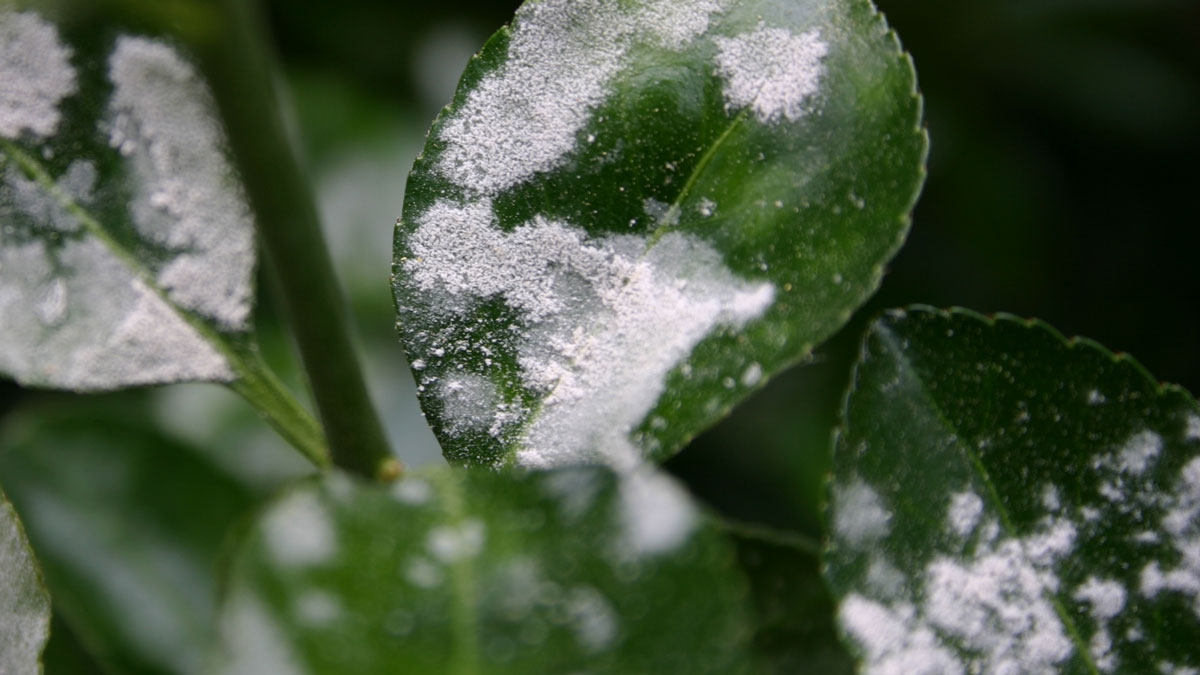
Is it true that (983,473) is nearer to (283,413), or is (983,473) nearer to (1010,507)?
(1010,507)

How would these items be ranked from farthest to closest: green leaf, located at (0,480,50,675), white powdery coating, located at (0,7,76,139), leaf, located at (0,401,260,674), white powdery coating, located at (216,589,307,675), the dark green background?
the dark green background, leaf, located at (0,401,260,674), white powdery coating, located at (0,7,76,139), green leaf, located at (0,480,50,675), white powdery coating, located at (216,589,307,675)

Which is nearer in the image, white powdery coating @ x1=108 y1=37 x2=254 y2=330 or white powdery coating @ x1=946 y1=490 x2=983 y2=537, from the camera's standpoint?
white powdery coating @ x1=946 y1=490 x2=983 y2=537

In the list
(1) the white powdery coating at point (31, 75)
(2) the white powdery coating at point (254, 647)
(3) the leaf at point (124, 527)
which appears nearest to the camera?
(2) the white powdery coating at point (254, 647)

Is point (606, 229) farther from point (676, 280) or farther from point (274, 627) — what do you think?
point (274, 627)

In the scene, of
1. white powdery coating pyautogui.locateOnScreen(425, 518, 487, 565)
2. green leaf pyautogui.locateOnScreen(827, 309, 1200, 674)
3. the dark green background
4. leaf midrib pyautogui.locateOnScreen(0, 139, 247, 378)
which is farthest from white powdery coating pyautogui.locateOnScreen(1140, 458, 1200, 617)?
the dark green background

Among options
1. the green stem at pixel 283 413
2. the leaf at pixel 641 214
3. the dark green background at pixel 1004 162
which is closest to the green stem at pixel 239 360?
the green stem at pixel 283 413

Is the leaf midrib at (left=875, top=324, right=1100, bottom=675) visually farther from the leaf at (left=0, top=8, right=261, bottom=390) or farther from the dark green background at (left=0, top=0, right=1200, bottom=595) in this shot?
the dark green background at (left=0, top=0, right=1200, bottom=595)

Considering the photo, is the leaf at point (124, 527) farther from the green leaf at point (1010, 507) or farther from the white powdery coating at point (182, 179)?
Answer: the green leaf at point (1010, 507)

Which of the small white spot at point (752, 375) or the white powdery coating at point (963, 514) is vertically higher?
the small white spot at point (752, 375)
